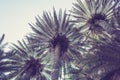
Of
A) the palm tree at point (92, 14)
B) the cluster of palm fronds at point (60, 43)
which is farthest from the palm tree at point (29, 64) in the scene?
the palm tree at point (92, 14)

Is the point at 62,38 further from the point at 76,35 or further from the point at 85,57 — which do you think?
the point at 85,57

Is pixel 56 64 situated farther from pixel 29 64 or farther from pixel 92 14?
pixel 92 14

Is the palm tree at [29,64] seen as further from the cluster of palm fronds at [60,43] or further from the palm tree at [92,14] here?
the palm tree at [92,14]

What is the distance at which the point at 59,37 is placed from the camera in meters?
25.9

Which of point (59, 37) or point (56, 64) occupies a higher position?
point (59, 37)

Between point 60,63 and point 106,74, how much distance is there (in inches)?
266

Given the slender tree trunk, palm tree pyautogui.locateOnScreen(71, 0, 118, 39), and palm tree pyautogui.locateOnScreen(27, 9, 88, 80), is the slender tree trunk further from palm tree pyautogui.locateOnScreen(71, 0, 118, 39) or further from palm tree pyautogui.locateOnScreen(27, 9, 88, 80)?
palm tree pyautogui.locateOnScreen(71, 0, 118, 39)

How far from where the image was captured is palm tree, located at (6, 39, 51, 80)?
27438 millimetres

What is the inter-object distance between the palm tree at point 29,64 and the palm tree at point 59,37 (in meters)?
1.28

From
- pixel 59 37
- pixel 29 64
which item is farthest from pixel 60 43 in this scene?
pixel 29 64

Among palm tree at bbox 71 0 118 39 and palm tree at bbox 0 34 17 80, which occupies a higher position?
palm tree at bbox 71 0 118 39

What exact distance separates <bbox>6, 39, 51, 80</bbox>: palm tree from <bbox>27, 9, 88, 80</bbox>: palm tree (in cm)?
A: 128

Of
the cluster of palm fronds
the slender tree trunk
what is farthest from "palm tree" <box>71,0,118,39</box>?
the slender tree trunk

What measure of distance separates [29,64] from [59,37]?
431cm
